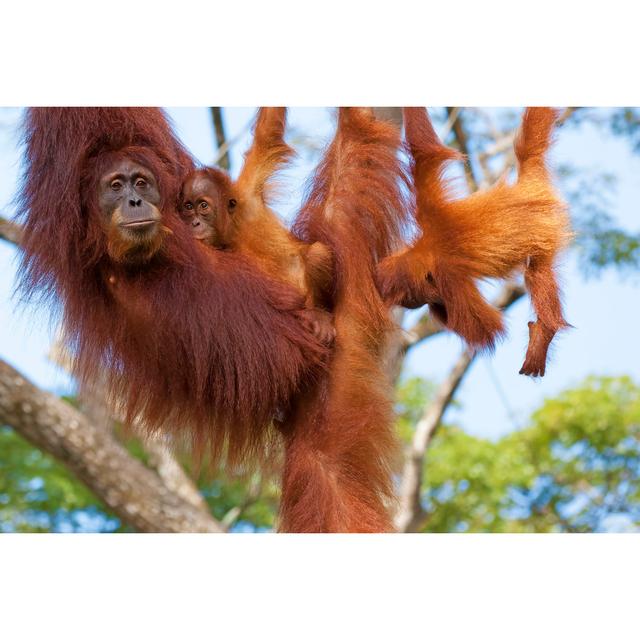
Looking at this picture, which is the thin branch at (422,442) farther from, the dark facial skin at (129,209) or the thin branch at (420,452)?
the dark facial skin at (129,209)

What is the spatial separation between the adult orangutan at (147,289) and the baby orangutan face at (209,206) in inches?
4.0

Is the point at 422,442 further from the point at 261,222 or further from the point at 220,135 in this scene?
the point at 261,222

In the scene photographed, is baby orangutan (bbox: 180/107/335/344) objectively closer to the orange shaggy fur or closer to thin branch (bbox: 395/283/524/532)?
the orange shaggy fur

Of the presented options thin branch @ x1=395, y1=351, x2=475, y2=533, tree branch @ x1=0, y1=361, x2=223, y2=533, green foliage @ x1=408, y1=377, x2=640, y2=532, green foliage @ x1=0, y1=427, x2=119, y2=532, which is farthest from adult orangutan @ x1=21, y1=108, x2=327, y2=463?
green foliage @ x1=408, y1=377, x2=640, y2=532

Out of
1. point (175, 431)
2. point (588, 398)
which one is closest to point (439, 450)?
point (588, 398)

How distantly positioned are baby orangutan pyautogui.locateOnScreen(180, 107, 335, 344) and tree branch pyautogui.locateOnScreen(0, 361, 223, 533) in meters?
2.63

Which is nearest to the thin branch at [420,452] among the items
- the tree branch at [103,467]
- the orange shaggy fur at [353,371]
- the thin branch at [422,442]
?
the thin branch at [422,442]

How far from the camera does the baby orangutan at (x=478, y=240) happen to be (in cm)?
358

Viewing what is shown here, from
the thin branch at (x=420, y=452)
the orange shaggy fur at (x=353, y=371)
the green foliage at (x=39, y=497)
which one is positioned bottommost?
the green foliage at (x=39, y=497)

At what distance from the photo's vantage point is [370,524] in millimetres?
3576

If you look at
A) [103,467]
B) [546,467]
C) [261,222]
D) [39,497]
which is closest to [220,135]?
[103,467]
